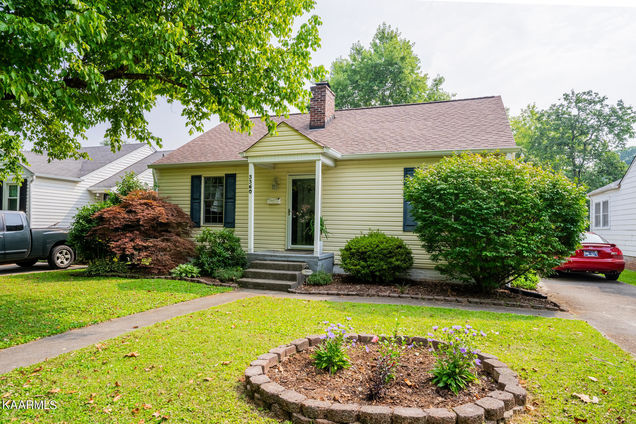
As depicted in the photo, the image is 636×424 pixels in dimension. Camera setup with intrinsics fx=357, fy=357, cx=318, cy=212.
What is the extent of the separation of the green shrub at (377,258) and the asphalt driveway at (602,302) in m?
3.33

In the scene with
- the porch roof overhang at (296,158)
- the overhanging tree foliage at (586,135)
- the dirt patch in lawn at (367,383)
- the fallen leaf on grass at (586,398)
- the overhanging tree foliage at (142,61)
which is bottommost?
the fallen leaf on grass at (586,398)

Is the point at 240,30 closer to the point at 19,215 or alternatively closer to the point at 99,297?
the point at 99,297

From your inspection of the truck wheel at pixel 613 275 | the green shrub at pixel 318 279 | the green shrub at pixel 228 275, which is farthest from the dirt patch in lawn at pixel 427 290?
the truck wheel at pixel 613 275

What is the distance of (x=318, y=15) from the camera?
7641mm

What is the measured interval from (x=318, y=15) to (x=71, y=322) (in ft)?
23.9

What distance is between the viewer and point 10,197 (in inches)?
639

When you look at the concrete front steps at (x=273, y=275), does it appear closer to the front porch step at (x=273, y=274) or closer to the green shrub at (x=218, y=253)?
the front porch step at (x=273, y=274)

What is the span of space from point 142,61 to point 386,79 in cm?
2463

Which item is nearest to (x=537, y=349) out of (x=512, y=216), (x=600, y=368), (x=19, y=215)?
(x=600, y=368)

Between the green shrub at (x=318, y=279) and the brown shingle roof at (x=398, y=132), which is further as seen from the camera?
the brown shingle roof at (x=398, y=132)

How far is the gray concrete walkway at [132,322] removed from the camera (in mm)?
4012

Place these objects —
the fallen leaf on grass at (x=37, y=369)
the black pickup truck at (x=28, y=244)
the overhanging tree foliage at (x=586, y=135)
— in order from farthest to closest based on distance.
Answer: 1. the overhanging tree foliage at (x=586, y=135)
2. the black pickup truck at (x=28, y=244)
3. the fallen leaf on grass at (x=37, y=369)

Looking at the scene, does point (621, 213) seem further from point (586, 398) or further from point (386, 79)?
point (386, 79)

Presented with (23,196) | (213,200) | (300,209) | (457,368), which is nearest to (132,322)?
(457,368)
